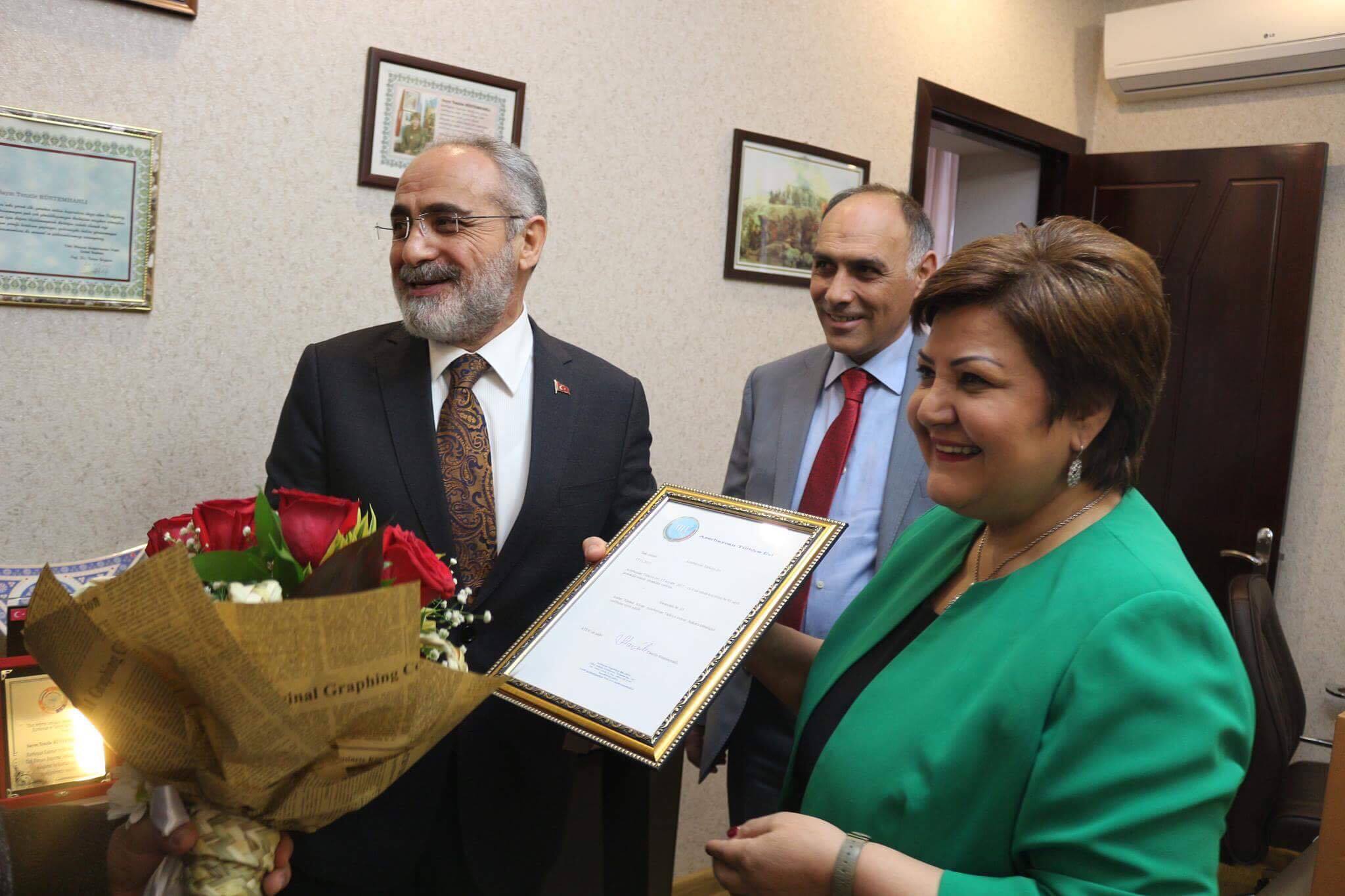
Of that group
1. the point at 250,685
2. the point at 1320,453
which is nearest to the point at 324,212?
the point at 250,685

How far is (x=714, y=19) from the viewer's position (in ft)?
10.2

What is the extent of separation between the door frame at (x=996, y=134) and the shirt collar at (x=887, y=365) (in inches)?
69.2

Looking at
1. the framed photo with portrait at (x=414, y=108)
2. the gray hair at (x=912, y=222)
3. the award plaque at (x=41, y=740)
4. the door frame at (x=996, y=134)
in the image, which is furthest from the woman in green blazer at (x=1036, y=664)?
the door frame at (x=996, y=134)

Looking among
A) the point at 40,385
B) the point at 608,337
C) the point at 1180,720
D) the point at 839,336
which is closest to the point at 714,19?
the point at 608,337

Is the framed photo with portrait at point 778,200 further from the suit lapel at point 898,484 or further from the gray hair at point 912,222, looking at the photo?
the suit lapel at point 898,484

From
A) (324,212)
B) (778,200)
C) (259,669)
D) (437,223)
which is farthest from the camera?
(778,200)

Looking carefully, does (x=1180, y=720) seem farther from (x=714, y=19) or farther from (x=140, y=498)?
(x=714, y=19)

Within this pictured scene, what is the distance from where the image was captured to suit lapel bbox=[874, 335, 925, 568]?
1.97 meters

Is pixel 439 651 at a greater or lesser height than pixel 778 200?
lesser

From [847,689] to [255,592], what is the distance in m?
0.76

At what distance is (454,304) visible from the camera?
176 centimetres

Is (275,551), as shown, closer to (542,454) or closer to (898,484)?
(542,454)

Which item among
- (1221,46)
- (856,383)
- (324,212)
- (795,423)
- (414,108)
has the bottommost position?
(795,423)
